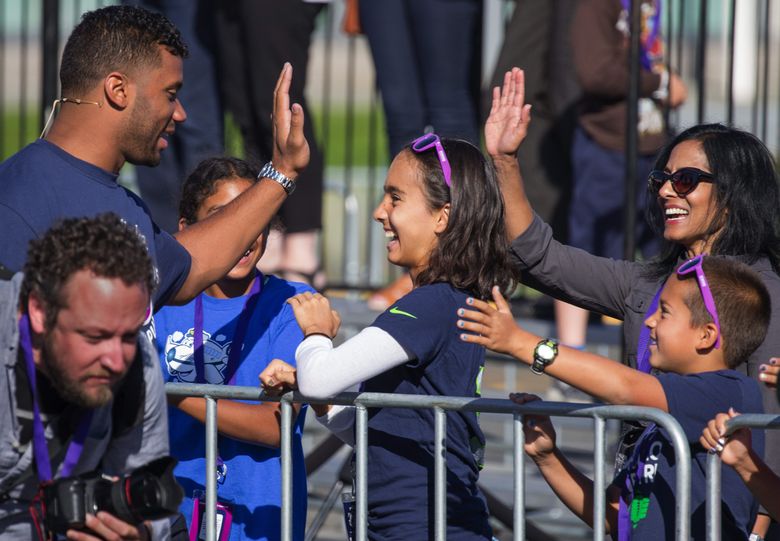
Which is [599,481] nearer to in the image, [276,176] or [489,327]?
[489,327]

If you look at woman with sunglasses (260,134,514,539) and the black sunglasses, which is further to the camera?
the black sunglasses

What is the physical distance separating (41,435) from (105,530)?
0.26 m

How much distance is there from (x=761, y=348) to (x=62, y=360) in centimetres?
188

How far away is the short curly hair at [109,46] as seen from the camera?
3.74 m

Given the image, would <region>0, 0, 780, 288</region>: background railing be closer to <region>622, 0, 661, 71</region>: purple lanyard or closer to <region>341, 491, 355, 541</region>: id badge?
<region>622, 0, 661, 71</region>: purple lanyard

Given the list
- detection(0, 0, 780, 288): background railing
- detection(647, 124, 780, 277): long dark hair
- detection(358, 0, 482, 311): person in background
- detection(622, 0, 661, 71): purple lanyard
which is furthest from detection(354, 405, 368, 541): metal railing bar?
detection(622, 0, 661, 71): purple lanyard

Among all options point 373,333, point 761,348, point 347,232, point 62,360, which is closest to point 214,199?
point 373,333

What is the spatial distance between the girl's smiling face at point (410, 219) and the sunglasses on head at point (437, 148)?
4 centimetres

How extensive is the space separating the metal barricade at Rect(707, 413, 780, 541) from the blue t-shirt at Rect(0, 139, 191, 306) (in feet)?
4.94

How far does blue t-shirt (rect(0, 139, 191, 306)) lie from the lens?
3449 millimetres

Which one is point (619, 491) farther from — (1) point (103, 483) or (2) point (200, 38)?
(2) point (200, 38)

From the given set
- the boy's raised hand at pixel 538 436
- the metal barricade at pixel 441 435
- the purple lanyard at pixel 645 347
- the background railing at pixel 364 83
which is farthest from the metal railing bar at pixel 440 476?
the background railing at pixel 364 83

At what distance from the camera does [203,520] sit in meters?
3.96

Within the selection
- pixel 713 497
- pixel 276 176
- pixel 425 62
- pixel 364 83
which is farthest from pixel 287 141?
pixel 364 83
